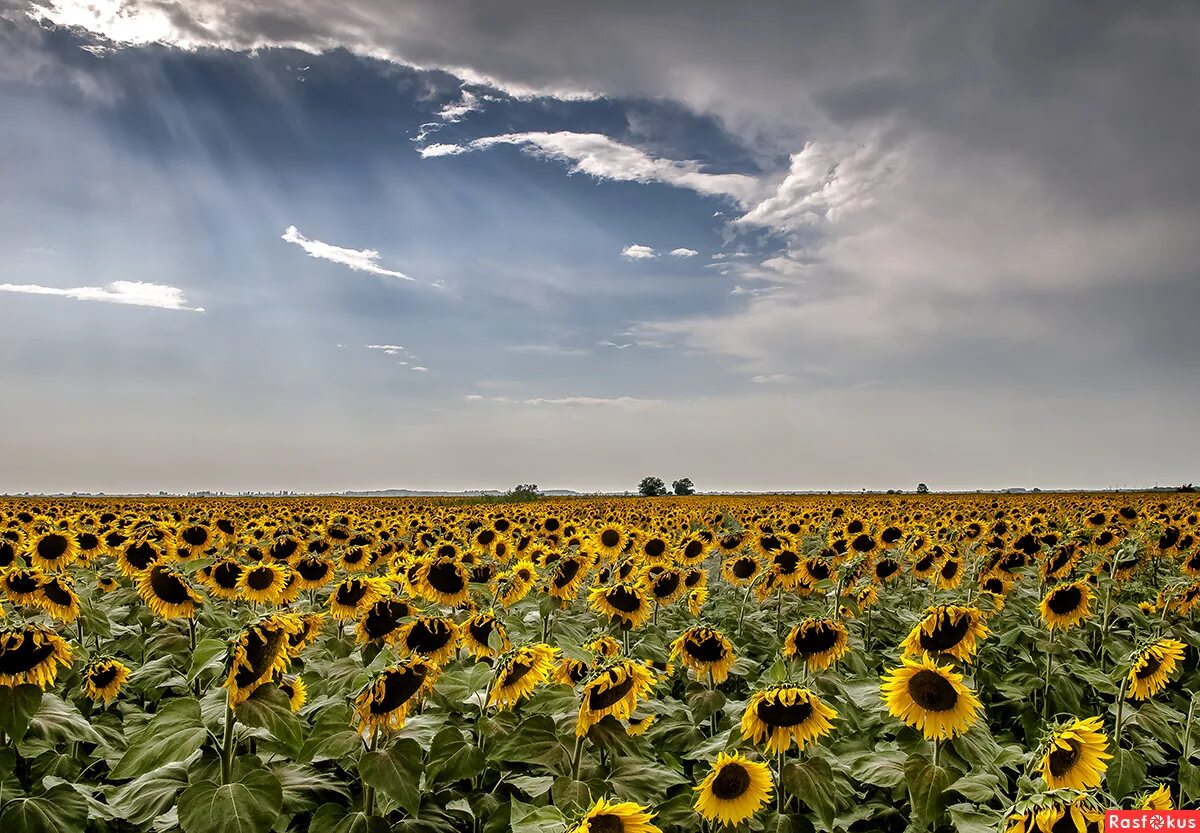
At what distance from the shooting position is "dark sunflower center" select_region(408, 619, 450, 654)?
14.6 ft

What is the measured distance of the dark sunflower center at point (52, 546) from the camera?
345 inches

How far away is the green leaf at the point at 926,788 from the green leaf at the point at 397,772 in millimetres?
2430

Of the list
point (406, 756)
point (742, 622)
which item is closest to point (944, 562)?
point (742, 622)

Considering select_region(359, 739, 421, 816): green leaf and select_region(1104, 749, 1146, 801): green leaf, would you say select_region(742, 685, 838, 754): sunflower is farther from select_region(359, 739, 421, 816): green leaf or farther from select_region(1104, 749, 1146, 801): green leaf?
select_region(1104, 749, 1146, 801): green leaf

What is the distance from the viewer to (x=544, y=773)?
4.24 metres

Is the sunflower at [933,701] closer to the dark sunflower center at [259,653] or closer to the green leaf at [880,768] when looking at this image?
the green leaf at [880,768]

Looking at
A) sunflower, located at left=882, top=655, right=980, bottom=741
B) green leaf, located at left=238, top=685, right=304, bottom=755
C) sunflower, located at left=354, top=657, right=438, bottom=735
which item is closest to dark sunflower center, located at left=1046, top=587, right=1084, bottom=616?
sunflower, located at left=882, top=655, right=980, bottom=741

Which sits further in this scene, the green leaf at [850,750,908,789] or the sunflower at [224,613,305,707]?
the green leaf at [850,750,908,789]

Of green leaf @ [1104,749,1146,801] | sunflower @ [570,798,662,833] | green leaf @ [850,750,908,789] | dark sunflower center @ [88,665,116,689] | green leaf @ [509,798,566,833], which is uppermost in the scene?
sunflower @ [570,798,662,833]

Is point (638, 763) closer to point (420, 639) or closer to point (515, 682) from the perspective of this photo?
point (515, 682)

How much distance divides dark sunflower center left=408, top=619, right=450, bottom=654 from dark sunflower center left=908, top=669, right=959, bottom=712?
262 cm

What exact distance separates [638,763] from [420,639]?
1.46 m

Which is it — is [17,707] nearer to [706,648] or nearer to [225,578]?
[706,648]

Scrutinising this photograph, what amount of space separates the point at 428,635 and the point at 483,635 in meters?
0.54
